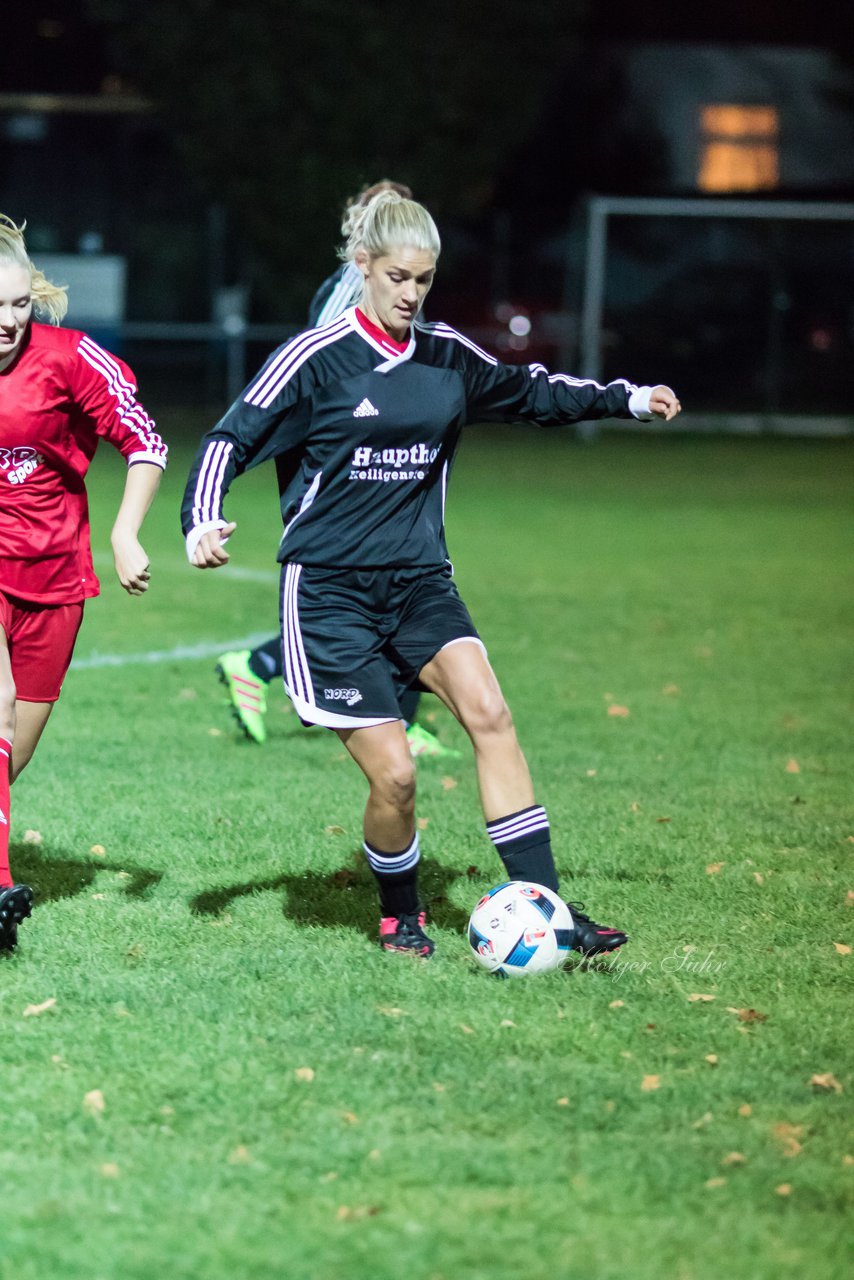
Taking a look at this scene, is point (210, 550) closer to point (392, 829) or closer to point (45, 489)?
point (45, 489)

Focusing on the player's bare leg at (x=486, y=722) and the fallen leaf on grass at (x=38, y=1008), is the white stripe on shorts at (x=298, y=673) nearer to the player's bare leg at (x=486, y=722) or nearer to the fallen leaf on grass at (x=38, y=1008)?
the player's bare leg at (x=486, y=722)

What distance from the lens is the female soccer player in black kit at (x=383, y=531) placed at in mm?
4754

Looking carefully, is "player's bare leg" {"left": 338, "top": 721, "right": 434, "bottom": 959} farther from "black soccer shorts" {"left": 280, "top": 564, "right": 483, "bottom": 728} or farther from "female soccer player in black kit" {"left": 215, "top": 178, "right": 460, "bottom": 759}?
"female soccer player in black kit" {"left": 215, "top": 178, "right": 460, "bottom": 759}

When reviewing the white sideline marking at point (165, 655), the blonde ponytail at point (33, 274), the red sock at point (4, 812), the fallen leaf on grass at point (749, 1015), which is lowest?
the white sideline marking at point (165, 655)

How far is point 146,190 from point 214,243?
8.71 feet

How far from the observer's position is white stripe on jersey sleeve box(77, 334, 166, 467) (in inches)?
197

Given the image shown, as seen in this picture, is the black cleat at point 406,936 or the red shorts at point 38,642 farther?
the red shorts at point 38,642

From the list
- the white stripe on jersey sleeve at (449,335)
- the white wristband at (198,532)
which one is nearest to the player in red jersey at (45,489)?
the white wristband at (198,532)

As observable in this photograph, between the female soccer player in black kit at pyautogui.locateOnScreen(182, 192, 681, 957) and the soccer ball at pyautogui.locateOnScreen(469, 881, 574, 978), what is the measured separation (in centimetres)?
11

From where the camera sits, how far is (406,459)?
4867 mm

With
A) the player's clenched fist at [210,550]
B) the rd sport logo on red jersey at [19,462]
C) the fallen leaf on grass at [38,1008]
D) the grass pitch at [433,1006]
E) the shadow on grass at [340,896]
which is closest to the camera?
the grass pitch at [433,1006]

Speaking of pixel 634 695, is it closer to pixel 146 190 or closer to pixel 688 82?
pixel 146 190

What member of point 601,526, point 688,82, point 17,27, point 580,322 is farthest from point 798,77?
point 601,526

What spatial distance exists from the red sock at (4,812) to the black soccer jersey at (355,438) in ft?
2.78
